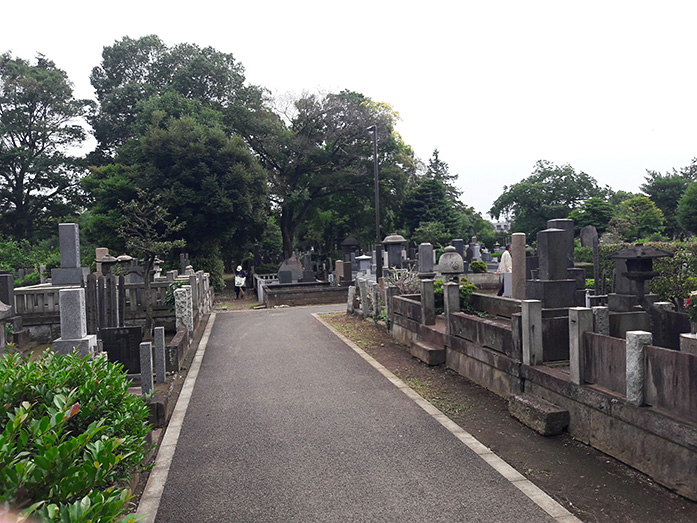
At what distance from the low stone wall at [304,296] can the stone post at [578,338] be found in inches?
663

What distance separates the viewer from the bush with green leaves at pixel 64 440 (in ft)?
7.29

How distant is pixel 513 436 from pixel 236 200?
25.1 meters

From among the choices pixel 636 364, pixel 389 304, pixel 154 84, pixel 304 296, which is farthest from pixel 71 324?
pixel 154 84

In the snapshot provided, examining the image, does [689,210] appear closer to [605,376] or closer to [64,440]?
[605,376]

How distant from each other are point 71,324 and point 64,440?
14.5 ft

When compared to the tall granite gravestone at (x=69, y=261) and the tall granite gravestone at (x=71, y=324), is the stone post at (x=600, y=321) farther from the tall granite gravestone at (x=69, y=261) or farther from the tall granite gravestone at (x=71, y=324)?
the tall granite gravestone at (x=69, y=261)

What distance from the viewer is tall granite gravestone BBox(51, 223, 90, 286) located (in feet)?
29.5

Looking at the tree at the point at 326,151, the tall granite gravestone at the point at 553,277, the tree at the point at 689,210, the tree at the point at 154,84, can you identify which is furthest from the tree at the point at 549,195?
the tall granite gravestone at the point at 553,277

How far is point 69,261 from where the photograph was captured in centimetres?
927

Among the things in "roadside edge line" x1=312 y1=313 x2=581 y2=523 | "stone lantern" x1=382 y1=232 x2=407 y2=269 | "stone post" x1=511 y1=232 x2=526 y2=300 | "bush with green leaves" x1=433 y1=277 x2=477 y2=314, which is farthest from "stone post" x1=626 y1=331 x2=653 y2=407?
"stone lantern" x1=382 y1=232 x2=407 y2=269

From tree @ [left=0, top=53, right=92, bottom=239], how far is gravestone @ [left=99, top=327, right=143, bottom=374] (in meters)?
37.2

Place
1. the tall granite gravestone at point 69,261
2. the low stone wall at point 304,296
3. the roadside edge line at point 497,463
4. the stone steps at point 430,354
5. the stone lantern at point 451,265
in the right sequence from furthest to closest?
1. the low stone wall at point 304,296
2. the stone lantern at point 451,265
3. the stone steps at point 430,354
4. the tall granite gravestone at point 69,261
5. the roadside edge line at point 497,463

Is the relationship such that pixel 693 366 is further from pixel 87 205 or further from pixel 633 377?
pixel 87 205

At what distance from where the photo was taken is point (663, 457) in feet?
14.7
